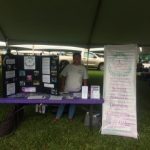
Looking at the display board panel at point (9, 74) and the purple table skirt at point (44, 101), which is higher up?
Result: the display board panel at point (9, 74)

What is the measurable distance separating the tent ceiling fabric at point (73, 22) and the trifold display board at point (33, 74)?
4.43 ft

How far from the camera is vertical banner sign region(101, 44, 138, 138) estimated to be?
230 inches

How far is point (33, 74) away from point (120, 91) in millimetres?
1680

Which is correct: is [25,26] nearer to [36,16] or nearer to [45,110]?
[36,16]

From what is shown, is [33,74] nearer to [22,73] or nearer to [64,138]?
[22,73]

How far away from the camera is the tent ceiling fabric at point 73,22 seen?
7.04m

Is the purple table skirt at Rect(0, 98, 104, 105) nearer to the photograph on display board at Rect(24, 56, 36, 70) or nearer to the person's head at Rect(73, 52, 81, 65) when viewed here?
the photograph on display board at Rect(24, 56, 36, 70)

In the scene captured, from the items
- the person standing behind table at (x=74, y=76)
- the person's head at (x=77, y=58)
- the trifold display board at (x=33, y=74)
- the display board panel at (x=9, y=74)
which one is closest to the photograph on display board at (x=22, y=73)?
the trifold display board at (x=33, y=74)

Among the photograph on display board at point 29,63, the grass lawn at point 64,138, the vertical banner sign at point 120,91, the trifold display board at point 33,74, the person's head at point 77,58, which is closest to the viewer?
the grass lawn at point 64,138

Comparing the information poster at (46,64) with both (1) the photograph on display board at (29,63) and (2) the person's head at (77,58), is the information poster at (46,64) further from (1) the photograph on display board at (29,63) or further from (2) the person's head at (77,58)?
(2) the person's head at (77,58)

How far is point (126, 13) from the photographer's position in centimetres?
733

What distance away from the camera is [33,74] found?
6453 millimetres

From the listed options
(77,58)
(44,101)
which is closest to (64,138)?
→ (44,101)

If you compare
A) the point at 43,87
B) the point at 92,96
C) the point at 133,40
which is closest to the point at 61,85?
the point at 43,87
